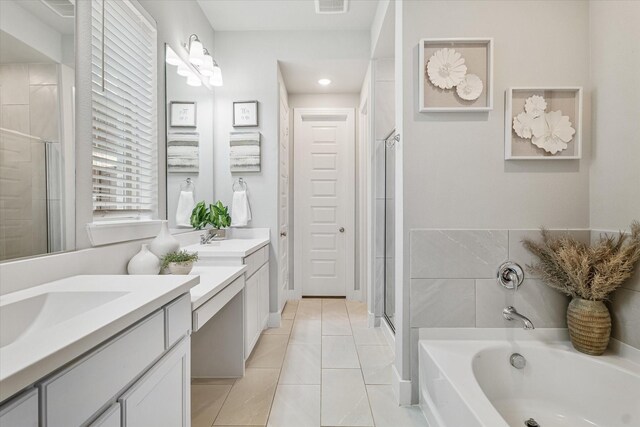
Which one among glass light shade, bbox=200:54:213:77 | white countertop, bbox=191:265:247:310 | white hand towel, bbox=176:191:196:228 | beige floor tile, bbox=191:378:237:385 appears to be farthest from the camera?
glass light shade, bbox=200:54:213:77

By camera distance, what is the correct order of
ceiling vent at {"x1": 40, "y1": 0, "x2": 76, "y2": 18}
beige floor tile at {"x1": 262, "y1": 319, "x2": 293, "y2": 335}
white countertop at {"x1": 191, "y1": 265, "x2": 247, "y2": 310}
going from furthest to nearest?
1. beige floor tile at {"x1": 262, "y1": 319, "x2": 293, "y2": 335}
2. white countertop at {"x1": 191, "y1": 265, "x2": 247, "y2": 310}
3. ceiling vent at {"x1": 40, "y1": 0, "x2": 76, "y2": 18}

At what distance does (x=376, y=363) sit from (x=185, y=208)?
Result: 5.99ft

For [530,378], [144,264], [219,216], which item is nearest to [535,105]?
[530,378]

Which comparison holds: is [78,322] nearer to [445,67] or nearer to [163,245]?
[163,245]

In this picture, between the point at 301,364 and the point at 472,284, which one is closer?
the point at 472,284

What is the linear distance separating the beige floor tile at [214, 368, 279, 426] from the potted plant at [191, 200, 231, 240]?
1141mm

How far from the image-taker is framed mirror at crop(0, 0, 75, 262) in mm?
1027

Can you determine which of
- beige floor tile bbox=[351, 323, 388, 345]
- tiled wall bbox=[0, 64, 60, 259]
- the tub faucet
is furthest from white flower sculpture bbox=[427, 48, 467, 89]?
beige floor tile bbox=[351, 323, 388, 345]

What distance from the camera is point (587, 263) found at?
1.55 m

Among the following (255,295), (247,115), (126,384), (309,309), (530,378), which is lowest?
(309,309)

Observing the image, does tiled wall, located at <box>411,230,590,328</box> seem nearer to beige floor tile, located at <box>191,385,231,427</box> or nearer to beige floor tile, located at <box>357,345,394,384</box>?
beige floor tile, located at <box>357,345,394,384</box>

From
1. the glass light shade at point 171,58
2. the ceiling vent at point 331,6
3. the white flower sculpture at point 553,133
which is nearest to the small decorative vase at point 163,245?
the glass light shade at point 171,58

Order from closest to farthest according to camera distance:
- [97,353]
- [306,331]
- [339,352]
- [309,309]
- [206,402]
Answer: [97,353]
[206,402]
[339,352]
[306,331]
[309,309]

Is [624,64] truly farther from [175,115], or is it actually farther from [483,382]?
[175,115]
